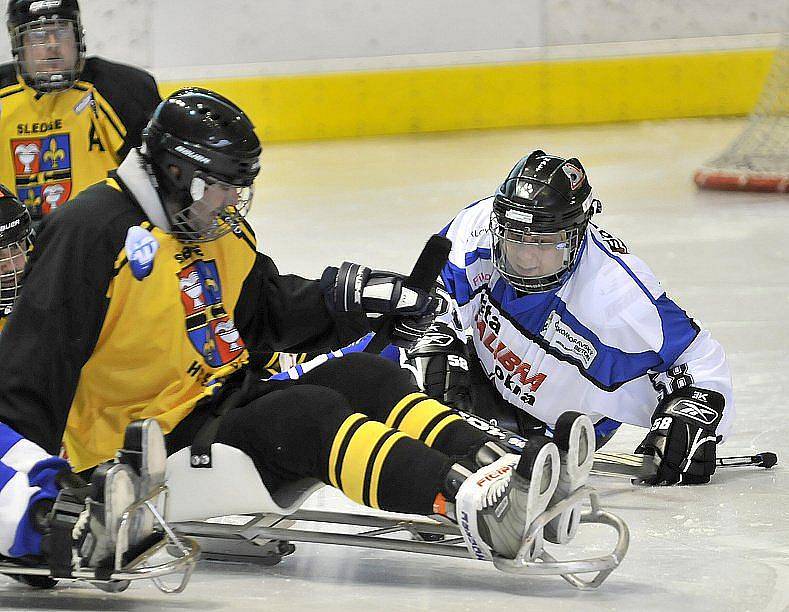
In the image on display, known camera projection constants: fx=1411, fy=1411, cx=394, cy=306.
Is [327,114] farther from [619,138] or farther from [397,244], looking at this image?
[397,244]

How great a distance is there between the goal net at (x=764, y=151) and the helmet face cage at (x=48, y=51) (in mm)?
4126

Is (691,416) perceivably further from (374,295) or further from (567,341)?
(374,295)

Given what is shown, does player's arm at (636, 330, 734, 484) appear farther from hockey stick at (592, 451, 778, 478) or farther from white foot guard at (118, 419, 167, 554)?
white foot guard at (118, 419, 167, 554)

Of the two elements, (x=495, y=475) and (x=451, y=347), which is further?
(x=451, y=347)

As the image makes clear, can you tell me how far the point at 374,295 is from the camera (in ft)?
9.23

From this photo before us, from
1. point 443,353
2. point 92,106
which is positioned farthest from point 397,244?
point 443,353

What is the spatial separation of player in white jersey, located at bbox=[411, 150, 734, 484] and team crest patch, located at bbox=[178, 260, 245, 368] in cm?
80

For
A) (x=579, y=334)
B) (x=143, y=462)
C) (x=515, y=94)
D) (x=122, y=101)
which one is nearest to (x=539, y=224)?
(x=579, y=334)

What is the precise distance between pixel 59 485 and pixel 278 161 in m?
6.20

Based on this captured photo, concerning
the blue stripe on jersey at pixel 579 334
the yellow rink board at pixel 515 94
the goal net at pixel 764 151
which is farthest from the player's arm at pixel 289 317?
the yellow rink board at pixel 515 94

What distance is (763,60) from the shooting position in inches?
358

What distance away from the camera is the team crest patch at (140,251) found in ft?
8.06

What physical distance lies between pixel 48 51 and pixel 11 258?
1260mm

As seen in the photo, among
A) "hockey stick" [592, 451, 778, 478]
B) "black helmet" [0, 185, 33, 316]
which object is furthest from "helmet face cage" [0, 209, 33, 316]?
"hockey stick" [592, 451, 778, 478]
